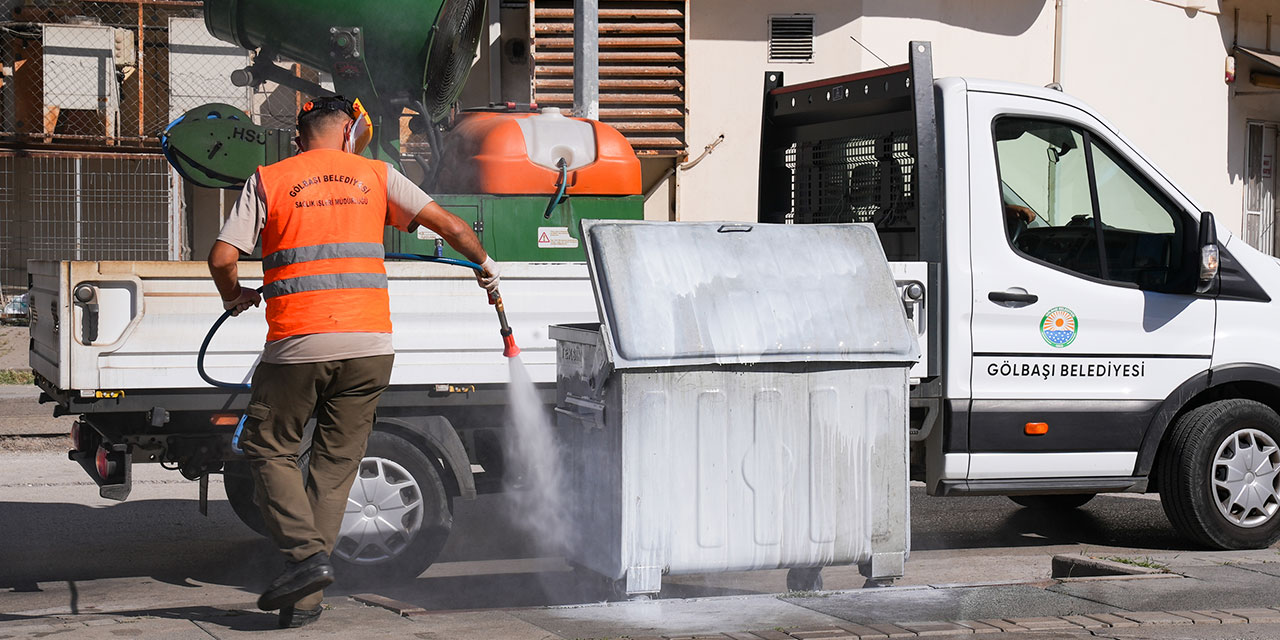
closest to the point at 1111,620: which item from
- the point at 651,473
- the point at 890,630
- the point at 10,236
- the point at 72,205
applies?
the point at 890,630

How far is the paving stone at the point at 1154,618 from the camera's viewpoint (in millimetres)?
4840

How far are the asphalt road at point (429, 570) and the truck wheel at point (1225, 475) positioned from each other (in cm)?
27

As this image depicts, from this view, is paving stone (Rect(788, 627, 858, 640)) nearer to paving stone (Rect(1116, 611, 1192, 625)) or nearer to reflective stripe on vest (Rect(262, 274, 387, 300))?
paving stone (Rect(1116, 611, 1192, 625))

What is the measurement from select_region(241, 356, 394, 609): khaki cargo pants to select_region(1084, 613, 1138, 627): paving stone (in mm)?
2540

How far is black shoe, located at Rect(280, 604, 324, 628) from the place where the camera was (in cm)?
461

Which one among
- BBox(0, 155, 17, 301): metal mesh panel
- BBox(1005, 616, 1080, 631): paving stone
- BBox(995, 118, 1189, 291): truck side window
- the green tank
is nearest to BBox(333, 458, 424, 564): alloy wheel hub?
the green tank

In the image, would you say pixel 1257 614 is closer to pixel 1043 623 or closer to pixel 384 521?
pixel 1043 623

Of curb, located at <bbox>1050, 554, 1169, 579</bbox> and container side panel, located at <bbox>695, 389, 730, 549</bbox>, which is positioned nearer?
container side panel, located at <bbox>695, 389, 730, 549</bbox>

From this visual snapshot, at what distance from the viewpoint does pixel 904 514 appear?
532 cm

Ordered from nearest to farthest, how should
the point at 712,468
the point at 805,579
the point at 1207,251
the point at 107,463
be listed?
the point at 712,468 < the point at 805,579 < the point at 107,463 < the point at 1207,251

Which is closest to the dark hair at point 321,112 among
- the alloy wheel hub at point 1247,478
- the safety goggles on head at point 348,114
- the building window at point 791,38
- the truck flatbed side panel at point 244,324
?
the safety goggles on head at point 348,114

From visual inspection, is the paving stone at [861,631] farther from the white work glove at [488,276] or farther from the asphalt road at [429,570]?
the white work glove at [488,276]

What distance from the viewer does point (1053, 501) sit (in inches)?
334

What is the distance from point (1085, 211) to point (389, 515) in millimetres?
3443
